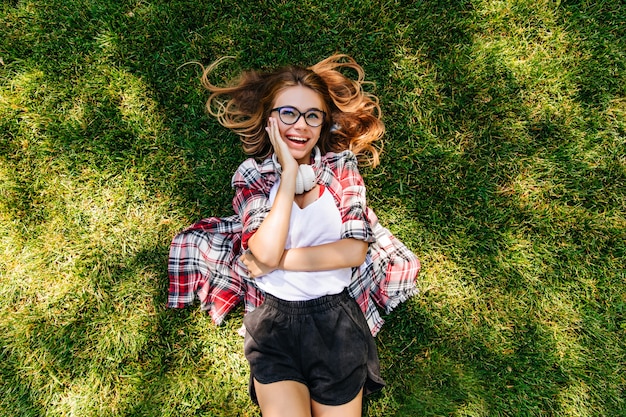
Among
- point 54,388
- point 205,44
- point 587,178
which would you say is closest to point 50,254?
point 54,388

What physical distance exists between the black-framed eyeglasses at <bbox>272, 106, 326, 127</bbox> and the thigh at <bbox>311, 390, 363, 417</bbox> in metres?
1.84

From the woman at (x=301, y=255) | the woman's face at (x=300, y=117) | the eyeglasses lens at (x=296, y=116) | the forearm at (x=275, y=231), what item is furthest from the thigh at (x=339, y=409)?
the eyeglasses lens at (x=296, y=116)

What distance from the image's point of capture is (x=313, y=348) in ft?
9.29

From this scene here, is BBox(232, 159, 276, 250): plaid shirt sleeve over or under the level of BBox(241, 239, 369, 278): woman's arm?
over

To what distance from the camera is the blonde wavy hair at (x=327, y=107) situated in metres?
3.19

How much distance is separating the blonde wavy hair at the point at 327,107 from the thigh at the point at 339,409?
1722 millimetres

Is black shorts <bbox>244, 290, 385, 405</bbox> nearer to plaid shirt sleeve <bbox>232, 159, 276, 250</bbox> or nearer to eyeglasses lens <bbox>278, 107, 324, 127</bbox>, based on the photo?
plaid shirt sleeve <bbox>232, 159, 276, 250</bbox>

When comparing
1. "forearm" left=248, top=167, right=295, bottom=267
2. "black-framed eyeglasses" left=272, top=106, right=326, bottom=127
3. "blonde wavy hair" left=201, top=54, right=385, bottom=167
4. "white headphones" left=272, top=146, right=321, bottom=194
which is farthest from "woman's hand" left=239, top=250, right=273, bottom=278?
"black-framed eyeglasses" left=272, top=106, right=326, bottom=127

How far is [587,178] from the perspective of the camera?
3438mm

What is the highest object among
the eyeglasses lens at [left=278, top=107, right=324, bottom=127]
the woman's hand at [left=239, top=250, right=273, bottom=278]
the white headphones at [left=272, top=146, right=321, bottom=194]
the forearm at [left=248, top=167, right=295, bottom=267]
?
the eyeglasses lens at [left=278, top=107, right=324, bottom=127]

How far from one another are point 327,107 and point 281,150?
535mm

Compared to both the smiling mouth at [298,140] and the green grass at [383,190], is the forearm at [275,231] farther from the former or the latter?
the green grass at [383,190]

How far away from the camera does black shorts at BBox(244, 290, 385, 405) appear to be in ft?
9.25

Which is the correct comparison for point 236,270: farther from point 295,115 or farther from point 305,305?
point 295,115
